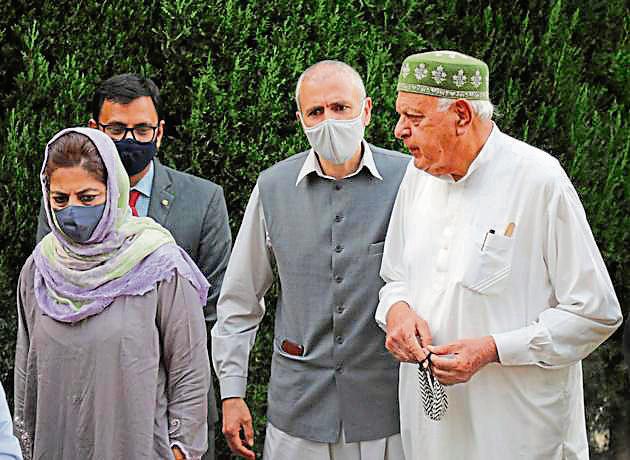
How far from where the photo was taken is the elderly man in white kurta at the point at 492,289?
3781 millimetres

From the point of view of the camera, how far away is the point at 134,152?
4719 mm

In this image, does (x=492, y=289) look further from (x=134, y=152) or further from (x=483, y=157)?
(x=134, y=152)

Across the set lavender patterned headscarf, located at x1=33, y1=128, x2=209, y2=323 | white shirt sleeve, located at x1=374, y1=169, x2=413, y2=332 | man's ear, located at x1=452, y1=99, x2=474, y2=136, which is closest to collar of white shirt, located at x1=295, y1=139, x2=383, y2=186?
white shirt sleeve, located at x1=374, y1=169, x2=413, y2=332

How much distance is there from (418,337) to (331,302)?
57cm

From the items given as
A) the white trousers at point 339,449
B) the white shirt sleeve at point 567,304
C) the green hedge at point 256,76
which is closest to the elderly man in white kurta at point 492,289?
the white shirt sleeve at point 567,304

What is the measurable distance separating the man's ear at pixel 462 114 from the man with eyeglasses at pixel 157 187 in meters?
1.41

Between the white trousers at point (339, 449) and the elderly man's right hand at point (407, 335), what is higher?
the elderly man's right hand at point (407, 335)

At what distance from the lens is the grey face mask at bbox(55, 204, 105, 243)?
3842mm

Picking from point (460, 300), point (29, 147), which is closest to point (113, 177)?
point (460, 300)

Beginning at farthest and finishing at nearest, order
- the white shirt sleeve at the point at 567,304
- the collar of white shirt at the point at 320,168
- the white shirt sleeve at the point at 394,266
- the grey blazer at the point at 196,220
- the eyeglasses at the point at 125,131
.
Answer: the grey blazer at the point at 196,220 → the eyeglasses at the point at 125,131 → the collar of white shirt at the point at 320,168 → the white shirt sleeve at the point at 394,266 → the white shirt sleeve at the point at 567,304

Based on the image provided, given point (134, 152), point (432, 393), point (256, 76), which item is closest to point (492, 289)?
point (432, 393)

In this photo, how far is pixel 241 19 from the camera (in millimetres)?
6043

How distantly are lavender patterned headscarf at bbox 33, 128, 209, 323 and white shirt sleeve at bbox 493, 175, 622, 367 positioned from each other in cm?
111

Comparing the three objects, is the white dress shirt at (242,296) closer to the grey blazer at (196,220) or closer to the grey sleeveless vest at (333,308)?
the grey sleeveless vest at (333,308)
